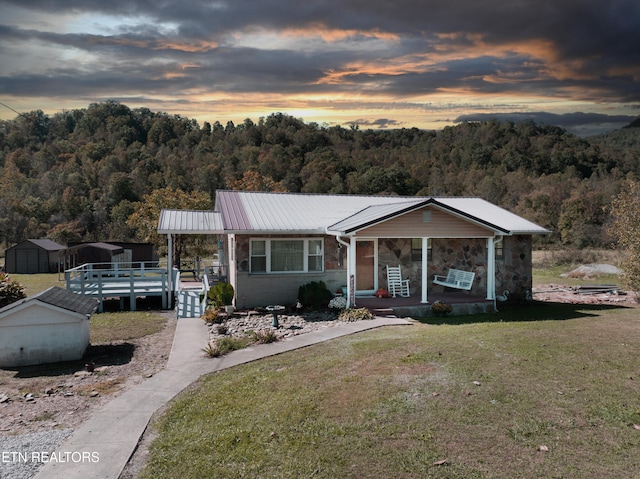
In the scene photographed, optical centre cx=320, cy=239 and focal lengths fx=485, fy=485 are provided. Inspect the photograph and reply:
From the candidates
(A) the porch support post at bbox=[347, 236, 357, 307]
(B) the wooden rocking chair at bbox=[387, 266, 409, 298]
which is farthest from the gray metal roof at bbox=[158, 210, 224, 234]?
(B) the wooden rocking chair at bbox=[387, 266, 409, 298]

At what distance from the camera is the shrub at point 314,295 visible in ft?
50.1

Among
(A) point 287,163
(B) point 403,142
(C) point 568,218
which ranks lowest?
(C) point 568,218

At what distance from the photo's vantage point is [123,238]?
48844mm

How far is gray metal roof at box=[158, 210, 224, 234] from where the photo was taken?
647 inches

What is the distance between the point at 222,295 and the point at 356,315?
4363 millimetres

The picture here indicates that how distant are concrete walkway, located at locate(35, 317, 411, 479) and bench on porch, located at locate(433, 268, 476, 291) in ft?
15.8

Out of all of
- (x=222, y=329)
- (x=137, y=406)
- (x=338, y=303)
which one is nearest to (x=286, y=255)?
(x=338, y=303)

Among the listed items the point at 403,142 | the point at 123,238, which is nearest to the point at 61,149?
the point at 123,238

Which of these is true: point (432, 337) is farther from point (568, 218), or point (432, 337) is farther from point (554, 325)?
point (568, 218)

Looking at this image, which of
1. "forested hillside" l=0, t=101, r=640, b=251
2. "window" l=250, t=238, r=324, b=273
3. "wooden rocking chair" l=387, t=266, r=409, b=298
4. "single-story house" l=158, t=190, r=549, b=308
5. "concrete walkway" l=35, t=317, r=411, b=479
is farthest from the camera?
"forested hillside" l=0, t=101, r=640, b=251

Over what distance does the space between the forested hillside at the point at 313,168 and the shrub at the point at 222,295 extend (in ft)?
84.8

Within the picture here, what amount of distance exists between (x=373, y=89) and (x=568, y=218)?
2447 cm

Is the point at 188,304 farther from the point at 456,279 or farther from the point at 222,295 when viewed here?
the point at 456,279

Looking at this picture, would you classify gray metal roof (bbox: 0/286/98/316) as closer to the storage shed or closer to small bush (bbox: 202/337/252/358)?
small bush (bbox: 202/337/252/358)
